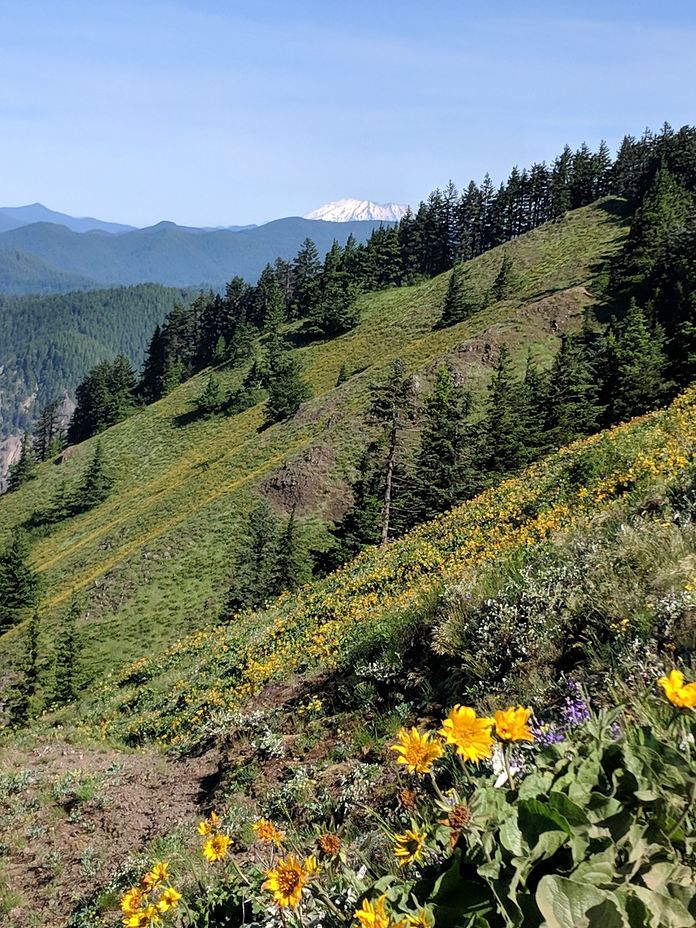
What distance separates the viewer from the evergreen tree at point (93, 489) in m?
68.5

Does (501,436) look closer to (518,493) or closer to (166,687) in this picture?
(518,493)

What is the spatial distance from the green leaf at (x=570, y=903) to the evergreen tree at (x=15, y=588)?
51.8 metres

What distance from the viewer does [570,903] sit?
1602 millimetres

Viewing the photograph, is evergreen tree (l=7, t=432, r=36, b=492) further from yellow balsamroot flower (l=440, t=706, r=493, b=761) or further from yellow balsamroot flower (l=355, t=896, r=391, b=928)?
yellow balsamroot flower (l=355, t=896, r=391, b=928)

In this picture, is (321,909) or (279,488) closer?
(321,909)

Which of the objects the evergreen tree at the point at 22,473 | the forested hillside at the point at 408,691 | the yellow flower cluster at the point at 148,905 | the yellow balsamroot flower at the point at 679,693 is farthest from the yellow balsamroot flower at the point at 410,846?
the evergreen tree at the point at 22,473

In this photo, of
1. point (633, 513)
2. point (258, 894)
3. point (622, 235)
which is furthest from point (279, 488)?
point (622, 235)

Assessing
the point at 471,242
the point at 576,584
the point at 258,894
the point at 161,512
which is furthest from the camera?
the point at 471,242

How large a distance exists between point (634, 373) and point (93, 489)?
193 feet

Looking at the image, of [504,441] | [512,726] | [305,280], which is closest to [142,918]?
[512,726]

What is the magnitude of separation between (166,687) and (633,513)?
11.3 m

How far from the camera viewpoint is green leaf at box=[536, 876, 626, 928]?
1.56 meters

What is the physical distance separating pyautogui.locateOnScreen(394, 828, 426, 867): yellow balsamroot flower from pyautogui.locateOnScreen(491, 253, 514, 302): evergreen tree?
239 ft

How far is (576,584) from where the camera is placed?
5.31 metres
